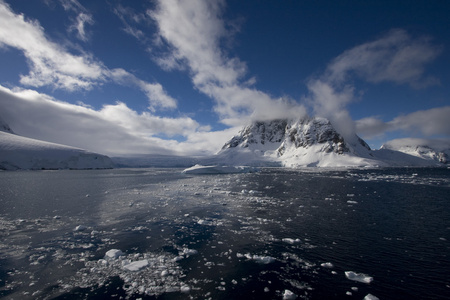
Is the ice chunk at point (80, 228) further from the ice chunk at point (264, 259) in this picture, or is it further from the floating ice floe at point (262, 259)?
the ice chunk at point (264, 259)

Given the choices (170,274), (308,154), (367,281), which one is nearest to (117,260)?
(170,274)

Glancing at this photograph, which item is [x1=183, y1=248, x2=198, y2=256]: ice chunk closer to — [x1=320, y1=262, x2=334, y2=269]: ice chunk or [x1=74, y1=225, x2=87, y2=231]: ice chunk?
[x1=320, y1=262, x2=334, y2=269]: ice chunk

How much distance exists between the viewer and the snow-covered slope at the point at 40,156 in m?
111

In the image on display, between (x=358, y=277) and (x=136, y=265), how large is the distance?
8.70 meters

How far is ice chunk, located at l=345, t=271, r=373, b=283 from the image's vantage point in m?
7.86

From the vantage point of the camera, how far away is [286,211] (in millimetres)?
18234

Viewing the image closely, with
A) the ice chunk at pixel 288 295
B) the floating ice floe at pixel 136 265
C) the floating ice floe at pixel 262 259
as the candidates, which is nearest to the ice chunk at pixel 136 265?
the floating ice floe at pixel 136 265

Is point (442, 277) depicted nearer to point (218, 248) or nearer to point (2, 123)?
point (218, 248)

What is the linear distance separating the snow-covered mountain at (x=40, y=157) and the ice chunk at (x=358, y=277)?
151 meters

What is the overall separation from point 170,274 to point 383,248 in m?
10.3

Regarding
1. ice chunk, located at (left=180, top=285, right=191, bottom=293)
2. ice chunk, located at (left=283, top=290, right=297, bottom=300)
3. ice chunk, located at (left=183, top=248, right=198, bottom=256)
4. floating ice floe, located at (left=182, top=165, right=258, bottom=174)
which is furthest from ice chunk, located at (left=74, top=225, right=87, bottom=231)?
floating ice floe, located at (left=182, top=165, right=258, bottom=174)

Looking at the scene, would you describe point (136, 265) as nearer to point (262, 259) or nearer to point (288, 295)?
point (262, 259)

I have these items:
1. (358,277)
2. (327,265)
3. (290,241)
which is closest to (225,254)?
(290,241)

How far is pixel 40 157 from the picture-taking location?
4761 inches
